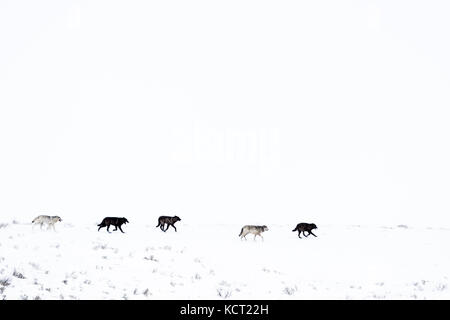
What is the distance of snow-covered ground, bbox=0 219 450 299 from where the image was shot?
11648mm

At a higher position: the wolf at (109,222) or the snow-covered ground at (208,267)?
the wolf at (109,222)

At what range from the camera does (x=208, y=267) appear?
14.4 metres

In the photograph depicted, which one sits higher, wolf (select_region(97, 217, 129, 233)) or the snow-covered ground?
wolf (select_region(97, 217, 129, 233))

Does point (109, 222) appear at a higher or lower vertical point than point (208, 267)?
higher

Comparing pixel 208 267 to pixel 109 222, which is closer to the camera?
pixel 208 267

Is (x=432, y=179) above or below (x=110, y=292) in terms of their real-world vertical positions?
above

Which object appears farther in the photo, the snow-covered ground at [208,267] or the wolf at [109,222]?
the wolf at [109,222]

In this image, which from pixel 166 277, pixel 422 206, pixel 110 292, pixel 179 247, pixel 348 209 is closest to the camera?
pixel 110 292

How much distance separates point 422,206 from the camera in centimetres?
6719

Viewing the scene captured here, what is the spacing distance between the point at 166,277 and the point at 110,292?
7.15 feet

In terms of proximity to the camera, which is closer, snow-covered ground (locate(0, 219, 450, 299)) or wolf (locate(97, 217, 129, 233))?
snow-covered ground (locate(0, 219, 450, 299))

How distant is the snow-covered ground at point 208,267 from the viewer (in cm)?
1165
